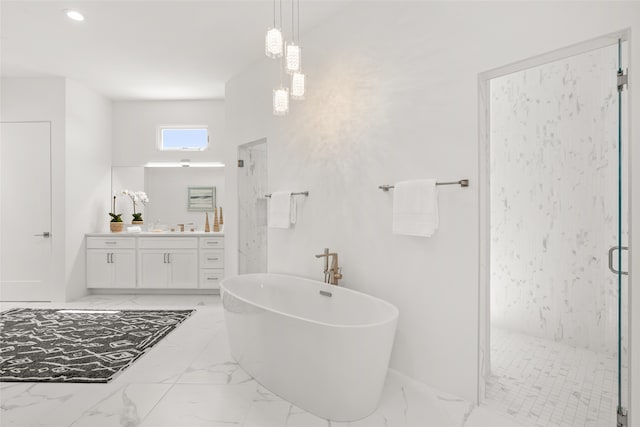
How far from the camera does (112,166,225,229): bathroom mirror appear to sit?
563cm

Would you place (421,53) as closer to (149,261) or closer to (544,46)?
(544,46)

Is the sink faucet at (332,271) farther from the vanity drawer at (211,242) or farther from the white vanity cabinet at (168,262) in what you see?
the white vanity cabinet at (168,262)

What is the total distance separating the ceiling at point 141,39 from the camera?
10.1 ft

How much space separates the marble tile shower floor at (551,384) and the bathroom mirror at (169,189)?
4.20m

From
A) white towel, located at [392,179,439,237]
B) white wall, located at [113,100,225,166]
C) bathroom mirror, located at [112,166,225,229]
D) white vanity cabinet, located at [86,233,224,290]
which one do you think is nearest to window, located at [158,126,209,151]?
white wall, located at [113,100,225,166]

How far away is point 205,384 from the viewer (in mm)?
2502

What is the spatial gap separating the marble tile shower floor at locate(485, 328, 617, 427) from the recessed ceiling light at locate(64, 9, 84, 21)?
4.19 meters

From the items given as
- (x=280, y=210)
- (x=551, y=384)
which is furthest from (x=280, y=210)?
(x=551, y=384)

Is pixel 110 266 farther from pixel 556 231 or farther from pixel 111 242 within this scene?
pixel 556 231

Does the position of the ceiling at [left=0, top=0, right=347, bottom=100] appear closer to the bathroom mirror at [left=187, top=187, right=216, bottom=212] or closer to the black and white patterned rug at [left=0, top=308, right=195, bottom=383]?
the bathroom mirror at [left=187, top=187, right=216, bottom=212]

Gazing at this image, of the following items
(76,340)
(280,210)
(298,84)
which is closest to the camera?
(298,84)

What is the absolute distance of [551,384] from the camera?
96.9 inches

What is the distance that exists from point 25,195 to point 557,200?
19.2 ft

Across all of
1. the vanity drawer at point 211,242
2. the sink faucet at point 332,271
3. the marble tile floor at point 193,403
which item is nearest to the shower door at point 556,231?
the marble tile floor at point 193,403
